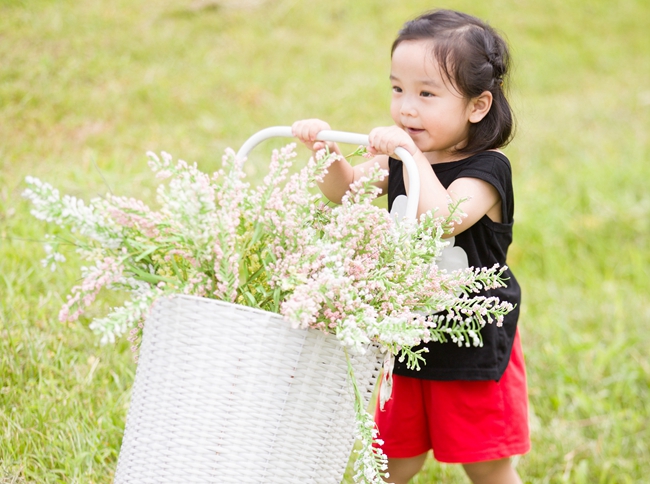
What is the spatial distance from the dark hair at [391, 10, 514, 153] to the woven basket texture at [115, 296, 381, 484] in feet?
2.88

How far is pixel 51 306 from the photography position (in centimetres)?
277

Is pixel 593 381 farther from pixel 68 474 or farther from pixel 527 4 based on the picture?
pixel 527 4

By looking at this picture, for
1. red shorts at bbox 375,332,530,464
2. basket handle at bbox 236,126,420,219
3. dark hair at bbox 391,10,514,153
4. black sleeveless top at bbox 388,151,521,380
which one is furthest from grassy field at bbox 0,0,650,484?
dark hair at bbox 391,10,514,153

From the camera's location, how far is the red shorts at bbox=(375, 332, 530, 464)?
2.16 metres

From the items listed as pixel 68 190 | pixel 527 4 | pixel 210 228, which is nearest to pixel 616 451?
pixel 210 228

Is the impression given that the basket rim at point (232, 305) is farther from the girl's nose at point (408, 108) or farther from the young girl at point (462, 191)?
the girl's nose at point (408, 108)

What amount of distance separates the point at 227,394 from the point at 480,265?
0.85 metres

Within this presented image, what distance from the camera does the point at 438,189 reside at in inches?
73.1

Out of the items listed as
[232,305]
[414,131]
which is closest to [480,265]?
[414,131]

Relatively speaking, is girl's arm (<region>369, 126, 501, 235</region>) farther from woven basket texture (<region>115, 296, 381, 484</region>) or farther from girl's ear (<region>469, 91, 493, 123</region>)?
woven basket texture (<region>115, 296, 381, 484</region>)

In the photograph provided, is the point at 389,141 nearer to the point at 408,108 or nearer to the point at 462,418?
the point at 408,108

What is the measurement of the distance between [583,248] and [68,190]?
311 centimetres

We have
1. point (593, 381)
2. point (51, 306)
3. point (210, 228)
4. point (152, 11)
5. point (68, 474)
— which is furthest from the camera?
point (152, 11)

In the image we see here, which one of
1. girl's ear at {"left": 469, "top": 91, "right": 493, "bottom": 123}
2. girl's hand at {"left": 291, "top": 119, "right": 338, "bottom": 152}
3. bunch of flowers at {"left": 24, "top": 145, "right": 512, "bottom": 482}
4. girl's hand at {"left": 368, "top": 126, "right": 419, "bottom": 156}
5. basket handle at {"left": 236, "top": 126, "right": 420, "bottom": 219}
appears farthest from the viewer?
girl's ear at {"left": 469, "top": 91, "right": 493, "bottom": 123}
